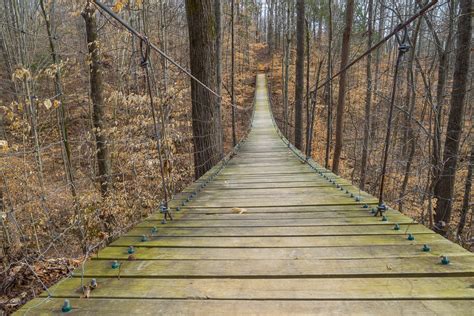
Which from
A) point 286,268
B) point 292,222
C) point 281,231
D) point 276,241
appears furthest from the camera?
point 292,222

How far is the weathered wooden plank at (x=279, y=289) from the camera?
3.86 feet

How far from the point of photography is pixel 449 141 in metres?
4.92

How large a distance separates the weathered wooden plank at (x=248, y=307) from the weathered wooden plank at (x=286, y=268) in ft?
0.59

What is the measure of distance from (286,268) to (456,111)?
188 inches

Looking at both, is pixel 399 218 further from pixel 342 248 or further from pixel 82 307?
pixel 82 307

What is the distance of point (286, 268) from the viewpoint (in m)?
1.40

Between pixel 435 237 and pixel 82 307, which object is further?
pixel 435 237

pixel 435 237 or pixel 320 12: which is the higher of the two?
pixel 320 12

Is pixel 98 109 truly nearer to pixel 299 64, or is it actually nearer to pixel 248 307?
pixel 299 64

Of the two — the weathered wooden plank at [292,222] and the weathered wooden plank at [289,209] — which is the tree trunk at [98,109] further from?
the weathered wooden plank at [292,222]

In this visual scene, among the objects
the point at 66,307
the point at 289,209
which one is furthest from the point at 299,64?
the point at 66,307

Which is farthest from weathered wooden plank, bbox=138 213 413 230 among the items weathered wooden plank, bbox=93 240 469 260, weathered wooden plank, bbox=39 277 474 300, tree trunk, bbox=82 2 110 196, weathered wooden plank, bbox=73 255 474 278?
tree trunk, bbox=82 2 110 196

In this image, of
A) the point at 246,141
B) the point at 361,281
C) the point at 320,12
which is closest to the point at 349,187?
the point at 361,281

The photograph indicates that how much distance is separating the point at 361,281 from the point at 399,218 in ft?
2.84
